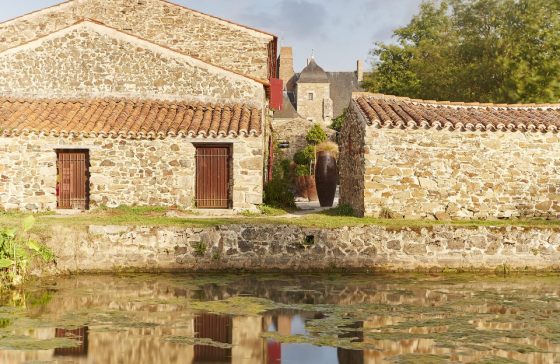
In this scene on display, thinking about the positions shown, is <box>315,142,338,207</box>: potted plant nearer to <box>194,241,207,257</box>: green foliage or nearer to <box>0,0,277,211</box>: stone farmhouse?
<box>0,0,277,211</box>: stone farmhouse

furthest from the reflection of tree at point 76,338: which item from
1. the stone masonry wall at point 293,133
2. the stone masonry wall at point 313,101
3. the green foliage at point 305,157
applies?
the stone masonry wall at point 313,101

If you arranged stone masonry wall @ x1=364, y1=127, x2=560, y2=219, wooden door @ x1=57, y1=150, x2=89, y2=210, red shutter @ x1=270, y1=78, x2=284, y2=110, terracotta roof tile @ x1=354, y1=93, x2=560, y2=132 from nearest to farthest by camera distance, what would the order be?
1. stone masonry wall @ x1=364, y1=127, x2=560, y2=219
2. terracotta roof tile @ x1=354, y1=93, x2=560, y2=132
3. wooden door @ x1=57, y1=150, x2=89, y2=210
4. red shutter @ x1=270, y1=78, x2=284, y2=110

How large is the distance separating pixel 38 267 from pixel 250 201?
739 centimetres

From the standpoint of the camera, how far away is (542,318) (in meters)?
11.1

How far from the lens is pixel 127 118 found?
69.6 ft

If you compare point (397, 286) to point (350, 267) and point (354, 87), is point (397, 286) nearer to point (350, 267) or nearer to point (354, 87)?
point (350, 267)

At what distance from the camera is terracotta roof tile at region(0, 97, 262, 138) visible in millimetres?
20375

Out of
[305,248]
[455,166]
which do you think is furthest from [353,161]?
[305,248]

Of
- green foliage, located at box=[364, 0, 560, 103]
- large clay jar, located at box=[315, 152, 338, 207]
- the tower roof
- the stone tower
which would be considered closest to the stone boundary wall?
large clay jar, located at box=[315, 152, 338, 207]

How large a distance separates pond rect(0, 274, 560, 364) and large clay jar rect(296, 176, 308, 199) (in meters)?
14.9

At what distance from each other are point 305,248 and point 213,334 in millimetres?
5972

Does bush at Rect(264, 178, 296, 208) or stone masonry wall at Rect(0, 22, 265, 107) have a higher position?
stone masonry wall at Rect(0, 22, 265, 107)

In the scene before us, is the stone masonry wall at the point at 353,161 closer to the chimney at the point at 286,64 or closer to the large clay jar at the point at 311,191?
the large clay jar at the point at 311,191

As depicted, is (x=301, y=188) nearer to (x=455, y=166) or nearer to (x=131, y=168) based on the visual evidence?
(x=131, y=168)
